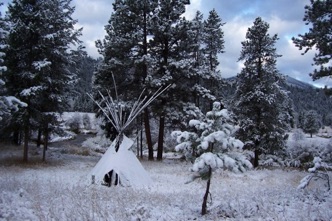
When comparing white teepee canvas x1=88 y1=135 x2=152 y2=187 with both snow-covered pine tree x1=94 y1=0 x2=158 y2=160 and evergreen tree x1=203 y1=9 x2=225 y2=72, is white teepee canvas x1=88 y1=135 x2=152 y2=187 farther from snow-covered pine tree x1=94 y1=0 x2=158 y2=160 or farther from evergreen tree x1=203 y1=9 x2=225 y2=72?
evergreen tree x1=203 y1=9 x2=225 y2=72

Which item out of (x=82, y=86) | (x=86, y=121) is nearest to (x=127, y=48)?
(x=86, y=121)

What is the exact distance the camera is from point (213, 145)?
25.5ft

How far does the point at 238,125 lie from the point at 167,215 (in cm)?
1691

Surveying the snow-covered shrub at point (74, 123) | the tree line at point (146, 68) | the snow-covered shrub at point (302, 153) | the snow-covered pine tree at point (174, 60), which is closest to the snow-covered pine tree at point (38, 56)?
the tree line at point (146, 68)

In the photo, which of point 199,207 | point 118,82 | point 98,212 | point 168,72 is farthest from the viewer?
point 118,82

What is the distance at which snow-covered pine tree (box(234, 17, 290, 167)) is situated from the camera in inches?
869

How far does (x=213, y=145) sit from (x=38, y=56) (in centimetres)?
1494

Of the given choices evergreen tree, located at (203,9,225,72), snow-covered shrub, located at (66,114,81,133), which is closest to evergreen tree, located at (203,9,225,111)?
evergreen tree, located at (203,9,225,72)

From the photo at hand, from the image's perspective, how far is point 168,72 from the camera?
20.8m

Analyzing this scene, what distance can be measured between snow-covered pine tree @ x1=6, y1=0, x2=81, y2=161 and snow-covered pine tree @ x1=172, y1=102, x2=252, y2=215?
12.2 meters

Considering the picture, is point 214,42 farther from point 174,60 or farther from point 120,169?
point 120,169

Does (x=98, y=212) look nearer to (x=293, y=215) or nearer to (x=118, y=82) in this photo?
(x=293, y=215)

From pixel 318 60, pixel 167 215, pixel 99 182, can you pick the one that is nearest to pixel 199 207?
pixel 167 215

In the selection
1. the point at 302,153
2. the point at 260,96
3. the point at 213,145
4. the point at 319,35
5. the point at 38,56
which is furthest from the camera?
the point at 302,153
